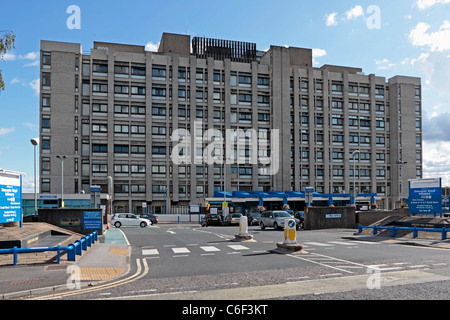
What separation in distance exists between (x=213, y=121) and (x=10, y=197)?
59090mm

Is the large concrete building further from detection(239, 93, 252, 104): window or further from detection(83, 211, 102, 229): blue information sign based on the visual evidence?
detection(83, 211, 102, 229): blue information sign

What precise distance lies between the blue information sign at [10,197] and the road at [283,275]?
16.5 ft

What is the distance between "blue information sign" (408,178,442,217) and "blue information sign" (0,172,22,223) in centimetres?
2189

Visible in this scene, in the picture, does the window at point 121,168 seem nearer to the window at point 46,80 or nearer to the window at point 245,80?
the window at point 46,80

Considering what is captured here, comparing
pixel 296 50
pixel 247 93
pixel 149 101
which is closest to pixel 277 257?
pixel 149 101

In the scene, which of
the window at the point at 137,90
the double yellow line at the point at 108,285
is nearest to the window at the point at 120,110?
the window at the point at 137,90

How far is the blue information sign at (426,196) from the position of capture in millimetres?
23656

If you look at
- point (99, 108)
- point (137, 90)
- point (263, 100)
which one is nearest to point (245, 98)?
point (263, 100)

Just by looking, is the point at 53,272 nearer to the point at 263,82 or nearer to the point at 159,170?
the point at 159,170

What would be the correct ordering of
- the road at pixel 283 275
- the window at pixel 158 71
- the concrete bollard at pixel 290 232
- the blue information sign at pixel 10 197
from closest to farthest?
1. the road at pixel 283 275
2. the blue information sign at pixel 10 197
3. the concrete bollard at pixel 290 232
4. the window at pixel 158 71

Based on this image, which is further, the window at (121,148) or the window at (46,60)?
the window at (121,148)

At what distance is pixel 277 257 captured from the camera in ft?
49.5

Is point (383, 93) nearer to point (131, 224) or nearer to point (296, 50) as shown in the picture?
point (296, 50)
